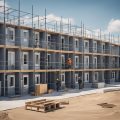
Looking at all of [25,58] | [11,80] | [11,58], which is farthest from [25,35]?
[11,80]

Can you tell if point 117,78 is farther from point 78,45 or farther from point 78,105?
point 78,105

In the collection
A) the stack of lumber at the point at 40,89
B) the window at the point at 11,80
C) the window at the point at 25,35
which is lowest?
the stack of lumber at the point at 40,89

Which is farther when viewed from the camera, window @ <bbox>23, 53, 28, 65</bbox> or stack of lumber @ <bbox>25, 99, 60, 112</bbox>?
window @ <bbox>23, 53, 28, 65</bbox>

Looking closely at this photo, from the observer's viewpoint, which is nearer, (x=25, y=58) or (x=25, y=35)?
(x=25, y=58)

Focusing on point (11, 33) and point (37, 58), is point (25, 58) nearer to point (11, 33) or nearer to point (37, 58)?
point (37, 58)

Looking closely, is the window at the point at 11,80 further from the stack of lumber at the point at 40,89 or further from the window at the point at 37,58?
the window at the point at 37,58

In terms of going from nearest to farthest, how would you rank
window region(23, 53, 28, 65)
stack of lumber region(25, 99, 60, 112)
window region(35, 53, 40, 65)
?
1. stack of lumber region(25, 99, 60, 112)
2. window region(23, 53, 28, 65)
3. window region(35, 53, 40, 65)

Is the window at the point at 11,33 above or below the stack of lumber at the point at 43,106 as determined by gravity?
above

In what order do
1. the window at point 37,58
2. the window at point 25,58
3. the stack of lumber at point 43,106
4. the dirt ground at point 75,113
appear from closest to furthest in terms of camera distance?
the dirt ground at point 75,113
the stack of lumber at point 43,106
the window at point 25,58
the window at point 37,58

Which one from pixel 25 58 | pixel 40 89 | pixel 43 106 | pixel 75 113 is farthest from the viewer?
pixel 25 58

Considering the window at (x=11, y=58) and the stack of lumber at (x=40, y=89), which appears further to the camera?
the stack of lumber at (x=40, y=89)

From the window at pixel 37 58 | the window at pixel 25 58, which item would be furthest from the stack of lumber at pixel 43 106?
the window at pixel 37 58

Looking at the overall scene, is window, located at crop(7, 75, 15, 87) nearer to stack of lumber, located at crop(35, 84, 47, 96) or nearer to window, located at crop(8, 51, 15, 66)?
window, located at crop(8, 51, 15, 66)

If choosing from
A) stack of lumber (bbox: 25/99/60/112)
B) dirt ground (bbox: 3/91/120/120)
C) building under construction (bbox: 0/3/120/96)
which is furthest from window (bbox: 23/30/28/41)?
dirt ground (bbox: 3/91/120/120)
